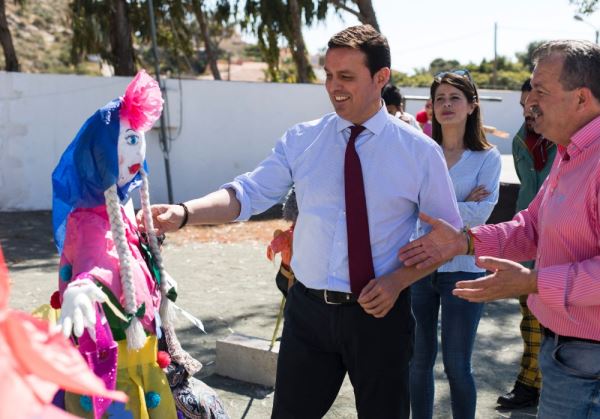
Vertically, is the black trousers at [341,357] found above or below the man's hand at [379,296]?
below

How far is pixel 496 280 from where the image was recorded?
208 cm

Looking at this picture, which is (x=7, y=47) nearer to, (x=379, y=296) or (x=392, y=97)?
(x=392, y=97)

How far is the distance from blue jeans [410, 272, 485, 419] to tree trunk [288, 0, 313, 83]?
46.0 ft

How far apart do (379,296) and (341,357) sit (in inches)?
14.8

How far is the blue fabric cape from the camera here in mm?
2727

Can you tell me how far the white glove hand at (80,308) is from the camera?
2330 mm

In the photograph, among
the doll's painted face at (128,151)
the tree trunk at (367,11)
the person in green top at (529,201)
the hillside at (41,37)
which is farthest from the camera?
the hillside at (41,37)

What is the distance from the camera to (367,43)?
Answer: 253 cm

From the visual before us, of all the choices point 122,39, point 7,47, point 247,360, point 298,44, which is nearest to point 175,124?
point 122,39

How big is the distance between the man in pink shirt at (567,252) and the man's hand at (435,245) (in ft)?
1.00

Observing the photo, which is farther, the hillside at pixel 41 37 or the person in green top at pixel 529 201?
the hillside at pixel 41 37

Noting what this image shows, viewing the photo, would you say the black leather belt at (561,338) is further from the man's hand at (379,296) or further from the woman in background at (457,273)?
the woman in background at (457,273)

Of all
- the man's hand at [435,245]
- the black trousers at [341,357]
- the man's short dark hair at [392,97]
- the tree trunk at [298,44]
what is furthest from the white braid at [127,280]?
the tree trunk at [298,44]

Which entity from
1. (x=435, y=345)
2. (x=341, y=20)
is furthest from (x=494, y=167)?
(x=341, y=20)
